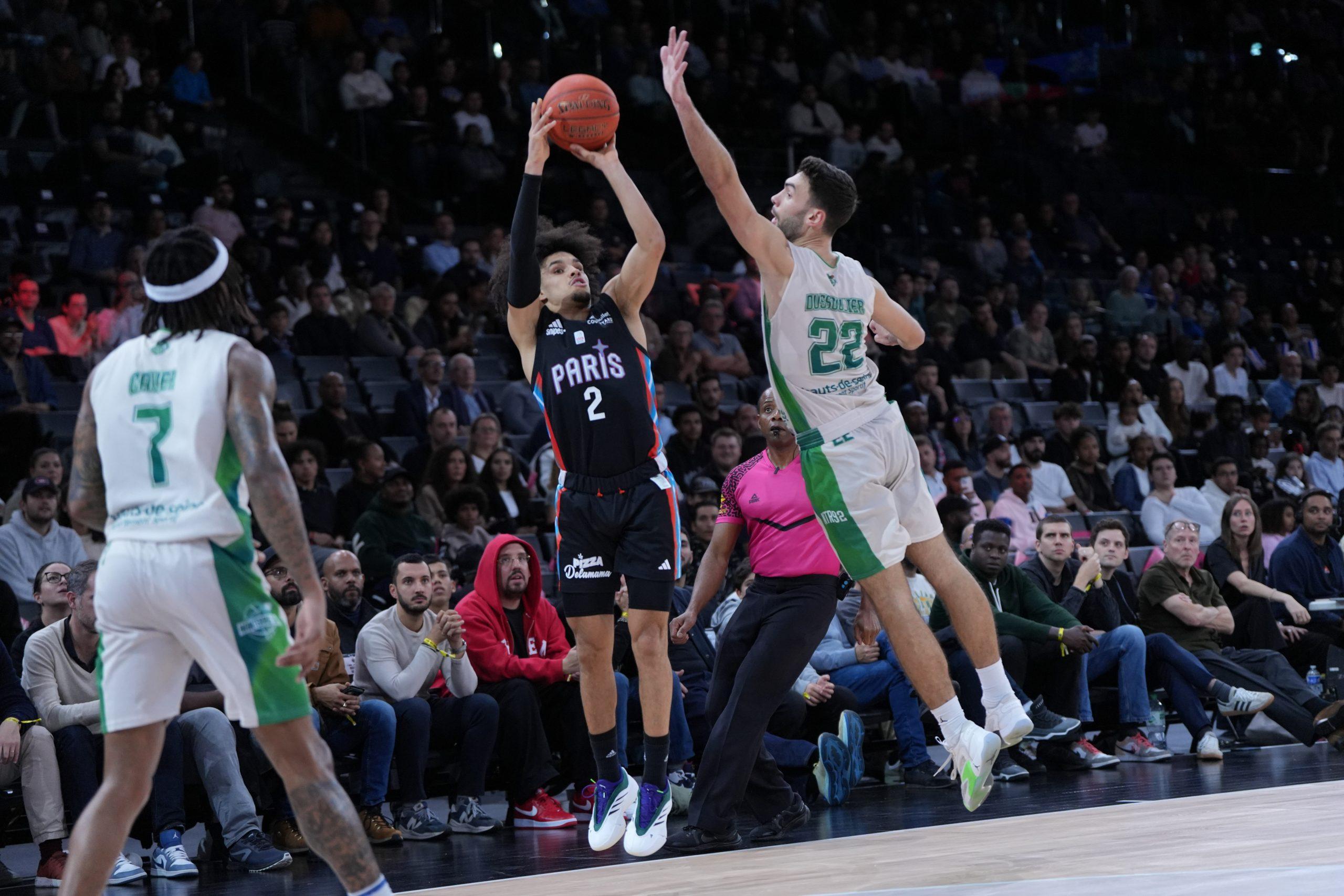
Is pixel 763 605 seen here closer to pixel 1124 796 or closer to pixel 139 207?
pixel 1124 796

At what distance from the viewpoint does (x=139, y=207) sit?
38.1ft

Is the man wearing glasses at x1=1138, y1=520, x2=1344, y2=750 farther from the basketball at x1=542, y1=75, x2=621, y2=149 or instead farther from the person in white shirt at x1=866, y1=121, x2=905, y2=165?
the person in white shirt at x1=866, y1=121, x2=905, y2=165

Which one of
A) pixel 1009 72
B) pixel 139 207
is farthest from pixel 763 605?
pixel 1009 72

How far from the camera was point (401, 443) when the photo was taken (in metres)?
10.4

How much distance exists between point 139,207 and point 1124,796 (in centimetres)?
873

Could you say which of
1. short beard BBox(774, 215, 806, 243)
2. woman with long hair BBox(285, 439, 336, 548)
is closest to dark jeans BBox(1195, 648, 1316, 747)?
short beard BBox(774, 215, 806, 243)

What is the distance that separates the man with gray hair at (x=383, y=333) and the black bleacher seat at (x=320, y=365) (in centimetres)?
32

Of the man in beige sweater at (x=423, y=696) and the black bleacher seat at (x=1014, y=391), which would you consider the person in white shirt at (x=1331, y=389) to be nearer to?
the black bleacher seat at (x=1014, y=391)

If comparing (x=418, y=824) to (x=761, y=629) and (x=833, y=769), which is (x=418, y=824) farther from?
(x=833, y=769)

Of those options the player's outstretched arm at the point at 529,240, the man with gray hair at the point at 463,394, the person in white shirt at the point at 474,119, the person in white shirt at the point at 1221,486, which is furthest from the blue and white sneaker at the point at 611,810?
the person in white shirt at the point at 474,119

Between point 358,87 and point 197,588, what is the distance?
36.2ft

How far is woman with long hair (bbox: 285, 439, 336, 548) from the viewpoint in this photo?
341 inches

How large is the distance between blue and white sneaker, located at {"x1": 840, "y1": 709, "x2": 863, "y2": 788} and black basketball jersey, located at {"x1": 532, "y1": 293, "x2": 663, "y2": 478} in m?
2.55

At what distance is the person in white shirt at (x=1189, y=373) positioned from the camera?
14289 millimetres
